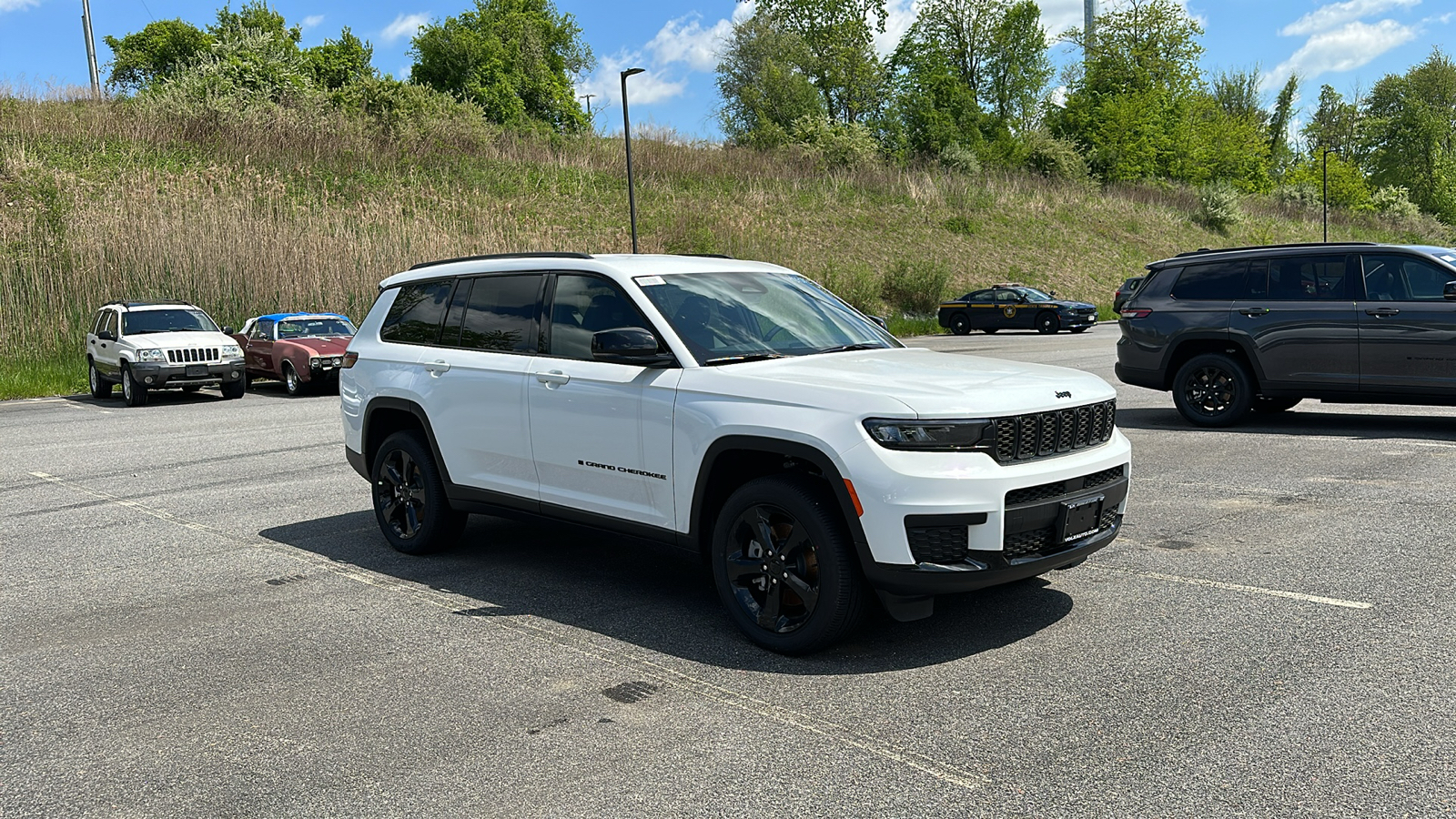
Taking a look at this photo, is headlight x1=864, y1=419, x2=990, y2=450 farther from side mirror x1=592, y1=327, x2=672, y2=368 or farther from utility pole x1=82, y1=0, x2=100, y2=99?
utility pole x1=82, y1=0, x2=100, y2=99

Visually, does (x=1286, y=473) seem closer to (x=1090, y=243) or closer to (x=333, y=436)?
(x=333, y=436)

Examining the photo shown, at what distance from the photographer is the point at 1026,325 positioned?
118 feet

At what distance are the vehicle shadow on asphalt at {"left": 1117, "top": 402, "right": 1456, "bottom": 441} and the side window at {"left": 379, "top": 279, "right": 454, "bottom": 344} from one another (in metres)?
8.16

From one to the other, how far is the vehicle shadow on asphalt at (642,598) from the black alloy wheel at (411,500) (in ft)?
0.43

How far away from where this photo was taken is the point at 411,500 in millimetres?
7191

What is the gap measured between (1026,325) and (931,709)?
108 feet

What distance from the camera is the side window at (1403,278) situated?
10953 mm

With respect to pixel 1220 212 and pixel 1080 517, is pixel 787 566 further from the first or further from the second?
pixel 1220 212

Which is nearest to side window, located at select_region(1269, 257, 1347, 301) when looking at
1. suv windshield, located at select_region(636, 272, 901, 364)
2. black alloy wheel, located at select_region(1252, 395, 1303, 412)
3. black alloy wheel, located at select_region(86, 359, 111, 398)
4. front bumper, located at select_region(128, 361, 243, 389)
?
black alloy wheel, located at select_region(1252, 395, 1303, 412)

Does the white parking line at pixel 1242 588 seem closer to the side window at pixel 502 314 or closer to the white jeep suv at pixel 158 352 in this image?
the side window at pixel 502 314

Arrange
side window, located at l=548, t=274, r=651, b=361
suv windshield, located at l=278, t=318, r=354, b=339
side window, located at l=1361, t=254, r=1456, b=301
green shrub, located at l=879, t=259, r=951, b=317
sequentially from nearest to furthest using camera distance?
1. side window, located at l=548, t=274, r=651, b=361
2. side window, located at l=1361, t=254, r=1456, b=301
3. suv windshield, located at l=278, t=318, r=354, b=339
4. green shrub, located at l=879, t=259, r=951, b=317

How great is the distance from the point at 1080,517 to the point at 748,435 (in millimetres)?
1511

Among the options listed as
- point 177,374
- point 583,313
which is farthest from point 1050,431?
point 177,374

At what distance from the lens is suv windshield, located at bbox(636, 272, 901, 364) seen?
18.7 ft
